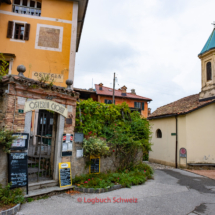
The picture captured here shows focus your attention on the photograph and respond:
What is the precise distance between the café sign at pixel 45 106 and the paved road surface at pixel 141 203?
270 cm

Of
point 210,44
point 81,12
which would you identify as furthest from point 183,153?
point 81,12

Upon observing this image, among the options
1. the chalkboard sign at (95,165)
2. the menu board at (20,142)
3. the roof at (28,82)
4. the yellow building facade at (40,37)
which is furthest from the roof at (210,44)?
the menu board at (20,142)

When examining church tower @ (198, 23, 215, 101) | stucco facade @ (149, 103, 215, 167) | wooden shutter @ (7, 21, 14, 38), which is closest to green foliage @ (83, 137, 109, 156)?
stucco facade @ (149, 103, 215, 167)

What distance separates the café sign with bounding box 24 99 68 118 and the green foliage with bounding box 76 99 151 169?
0.79m

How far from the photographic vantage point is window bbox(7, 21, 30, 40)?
1230 centimetres

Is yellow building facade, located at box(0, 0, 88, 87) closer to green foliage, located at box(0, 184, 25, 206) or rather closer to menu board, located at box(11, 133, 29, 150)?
menu board, located at box(11, 133, 29, 150)

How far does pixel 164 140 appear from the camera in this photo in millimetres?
14859

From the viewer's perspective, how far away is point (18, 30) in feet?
41.9

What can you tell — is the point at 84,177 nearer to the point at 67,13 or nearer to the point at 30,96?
the point at 30,96

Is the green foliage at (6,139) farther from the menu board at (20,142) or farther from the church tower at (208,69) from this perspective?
the church tower at (208,69)

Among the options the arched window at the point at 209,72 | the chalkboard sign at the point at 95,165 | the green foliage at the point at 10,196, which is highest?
the arched window at the point at 209,72

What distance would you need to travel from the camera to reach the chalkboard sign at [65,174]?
21.0ft

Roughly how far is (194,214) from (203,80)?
41.8 feet

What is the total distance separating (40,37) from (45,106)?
27.6 feet
